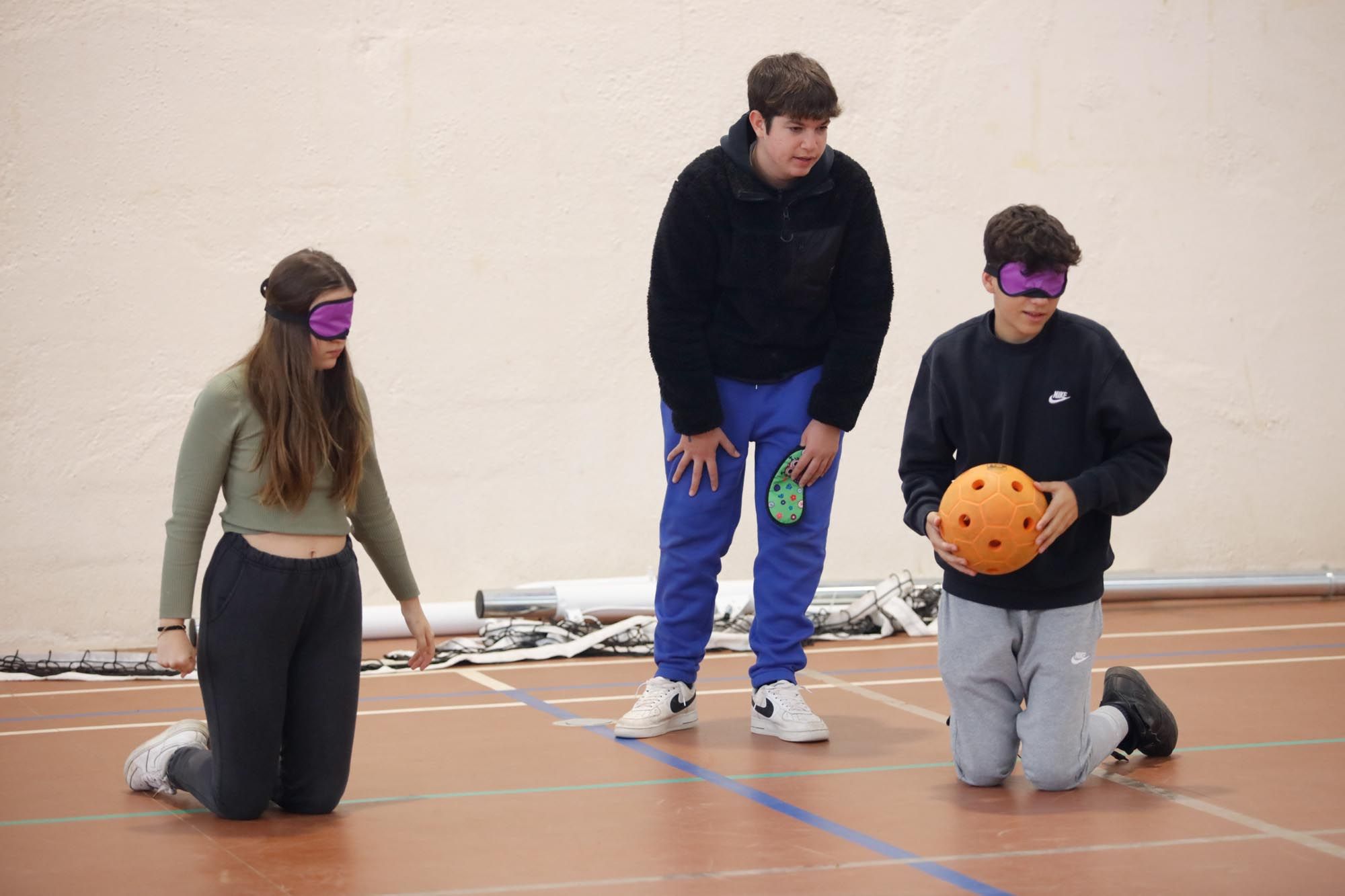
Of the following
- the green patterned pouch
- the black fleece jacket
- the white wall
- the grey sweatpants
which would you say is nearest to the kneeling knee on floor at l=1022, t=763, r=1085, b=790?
the grey sweatpants

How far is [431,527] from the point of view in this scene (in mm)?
6895

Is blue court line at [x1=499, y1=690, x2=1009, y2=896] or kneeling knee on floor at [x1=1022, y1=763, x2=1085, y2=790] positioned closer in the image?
blue court line at [x1=499, y1=690, x2=1009, y2=896]

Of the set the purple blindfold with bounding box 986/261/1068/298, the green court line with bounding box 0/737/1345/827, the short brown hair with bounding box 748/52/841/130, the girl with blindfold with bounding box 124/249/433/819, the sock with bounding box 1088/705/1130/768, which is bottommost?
the green court line with bounding box 0/737/1345/827

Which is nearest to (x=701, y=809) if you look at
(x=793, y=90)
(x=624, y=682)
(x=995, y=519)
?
(x=995, y=519)

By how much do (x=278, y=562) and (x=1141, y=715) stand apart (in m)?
2.15

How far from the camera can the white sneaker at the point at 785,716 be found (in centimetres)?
416

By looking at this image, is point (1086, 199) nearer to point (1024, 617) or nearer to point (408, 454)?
point (408, 454)

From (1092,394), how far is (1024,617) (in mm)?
555

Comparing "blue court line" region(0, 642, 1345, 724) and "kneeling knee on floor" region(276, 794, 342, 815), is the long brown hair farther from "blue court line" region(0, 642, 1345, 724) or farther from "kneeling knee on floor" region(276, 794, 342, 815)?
"blue court line" region(0, 642, 1345, 724)

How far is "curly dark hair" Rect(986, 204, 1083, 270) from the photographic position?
3537 millimetres

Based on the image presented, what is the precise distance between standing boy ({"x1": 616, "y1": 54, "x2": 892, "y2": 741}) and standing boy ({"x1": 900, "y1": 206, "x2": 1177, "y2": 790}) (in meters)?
0.59

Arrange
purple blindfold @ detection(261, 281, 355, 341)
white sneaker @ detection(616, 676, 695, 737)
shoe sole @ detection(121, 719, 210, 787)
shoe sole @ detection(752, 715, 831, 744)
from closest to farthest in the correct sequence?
purple blindfold @ detection(261, 281, 355, 341)
shoe sole @ detection(121, 719, 210, 787)
shoe sole @ detection(752, 715, 831, 744)
white sneaker @ detection(616, 676, 695, 737)

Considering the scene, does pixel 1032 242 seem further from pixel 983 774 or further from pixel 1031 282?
pixel 983 774

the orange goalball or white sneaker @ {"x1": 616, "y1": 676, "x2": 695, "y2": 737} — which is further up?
the orange goalball
